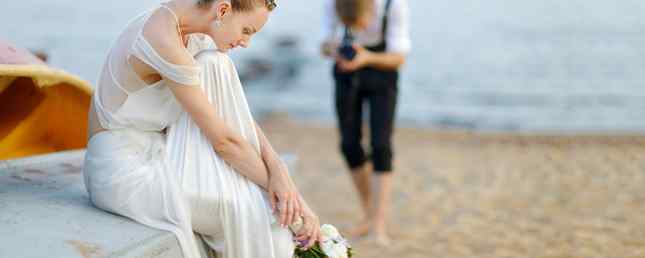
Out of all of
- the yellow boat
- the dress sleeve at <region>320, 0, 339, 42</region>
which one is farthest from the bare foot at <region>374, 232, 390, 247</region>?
the yellow boat

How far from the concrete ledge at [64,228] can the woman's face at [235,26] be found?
2.05 ft

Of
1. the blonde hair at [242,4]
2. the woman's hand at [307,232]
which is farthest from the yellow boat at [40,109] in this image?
the woman's hand at [307,232]

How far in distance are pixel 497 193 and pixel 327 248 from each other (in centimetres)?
383

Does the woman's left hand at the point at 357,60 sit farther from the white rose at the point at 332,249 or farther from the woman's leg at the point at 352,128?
the white rose at the point at 332,249

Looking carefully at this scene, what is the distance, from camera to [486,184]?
21.4 feet

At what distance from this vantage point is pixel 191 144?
2549 millimetres

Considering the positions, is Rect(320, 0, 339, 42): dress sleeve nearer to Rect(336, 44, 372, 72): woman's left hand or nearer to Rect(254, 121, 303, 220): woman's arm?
Rect(336, 44, 372, 72): woman's left hand

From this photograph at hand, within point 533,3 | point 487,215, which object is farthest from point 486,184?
point 533,3

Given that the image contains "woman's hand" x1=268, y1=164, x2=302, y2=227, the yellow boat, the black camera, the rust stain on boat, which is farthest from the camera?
the black camera

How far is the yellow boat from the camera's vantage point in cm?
330

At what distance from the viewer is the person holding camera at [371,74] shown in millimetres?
4754

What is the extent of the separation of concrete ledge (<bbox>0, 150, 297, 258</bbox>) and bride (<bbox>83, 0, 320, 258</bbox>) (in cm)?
6

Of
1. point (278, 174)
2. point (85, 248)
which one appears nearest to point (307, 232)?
point (278, 174)

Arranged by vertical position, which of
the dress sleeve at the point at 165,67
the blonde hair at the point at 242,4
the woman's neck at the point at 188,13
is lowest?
the dress sleeve at the point at 165,67
